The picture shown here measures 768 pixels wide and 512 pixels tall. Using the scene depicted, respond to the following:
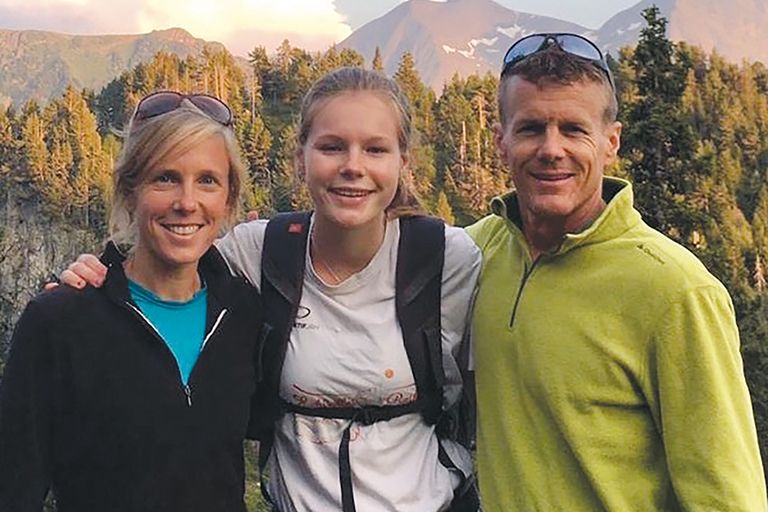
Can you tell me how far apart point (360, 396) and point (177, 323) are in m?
0.68

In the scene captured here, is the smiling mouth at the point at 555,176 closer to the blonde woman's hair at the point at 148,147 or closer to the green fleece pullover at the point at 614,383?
the green fleece pullover at the point at 614,383

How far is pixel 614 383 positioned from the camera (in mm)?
2576

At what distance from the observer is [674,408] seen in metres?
2.45

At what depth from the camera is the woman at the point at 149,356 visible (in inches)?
104

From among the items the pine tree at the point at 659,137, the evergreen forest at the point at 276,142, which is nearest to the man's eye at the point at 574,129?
the pine tree at the point at 659,137

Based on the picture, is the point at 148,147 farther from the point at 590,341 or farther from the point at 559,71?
the point at 590,341

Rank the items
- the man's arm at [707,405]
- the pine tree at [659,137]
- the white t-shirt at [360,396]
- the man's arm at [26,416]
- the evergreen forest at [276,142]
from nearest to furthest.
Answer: the man's arm at [707,405] < the man's arm at [26,416] < the white t-shirt at [360,396] < the pine tree at [659,137] < the evergreen forest at [276,142]

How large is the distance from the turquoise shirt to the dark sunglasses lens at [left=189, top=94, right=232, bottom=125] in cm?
66

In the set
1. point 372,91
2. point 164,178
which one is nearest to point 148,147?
point 164,178

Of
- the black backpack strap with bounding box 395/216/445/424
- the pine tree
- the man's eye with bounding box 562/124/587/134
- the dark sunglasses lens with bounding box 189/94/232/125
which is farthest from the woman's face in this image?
the pine tree

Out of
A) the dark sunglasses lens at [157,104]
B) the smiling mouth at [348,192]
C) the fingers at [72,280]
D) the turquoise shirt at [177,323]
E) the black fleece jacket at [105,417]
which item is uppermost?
the dark sunglasses lens at [157,104]

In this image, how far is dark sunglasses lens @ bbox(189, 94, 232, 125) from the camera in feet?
9.99

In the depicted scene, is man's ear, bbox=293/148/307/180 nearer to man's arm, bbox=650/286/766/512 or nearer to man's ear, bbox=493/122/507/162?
man's ear, bbox=493/122/507/162

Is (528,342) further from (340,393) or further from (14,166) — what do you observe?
(14,166)
